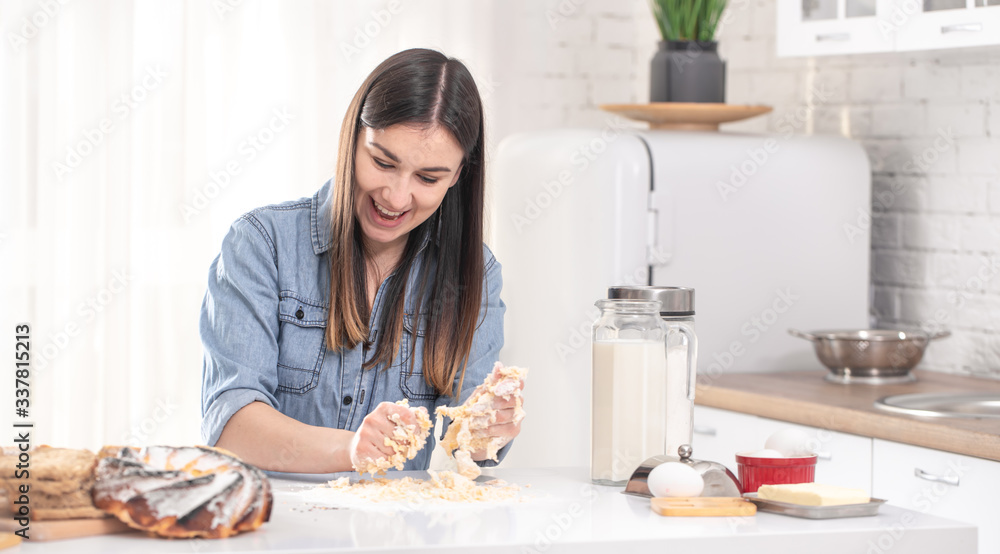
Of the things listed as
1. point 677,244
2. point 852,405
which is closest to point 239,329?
point 852,405

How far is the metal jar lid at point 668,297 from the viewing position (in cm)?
157

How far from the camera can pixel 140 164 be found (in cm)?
340

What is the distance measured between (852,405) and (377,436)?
4.61 ft

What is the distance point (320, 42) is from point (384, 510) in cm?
252

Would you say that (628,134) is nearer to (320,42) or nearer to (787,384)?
(787,384)

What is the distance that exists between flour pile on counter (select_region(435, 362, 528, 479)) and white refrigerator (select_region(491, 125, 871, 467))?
1407 mm

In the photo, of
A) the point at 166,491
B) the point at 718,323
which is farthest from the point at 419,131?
the point at 718,323

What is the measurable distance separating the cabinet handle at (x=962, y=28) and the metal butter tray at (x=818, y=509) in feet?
5.48

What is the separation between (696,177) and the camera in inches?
118

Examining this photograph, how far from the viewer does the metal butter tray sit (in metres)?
1.32

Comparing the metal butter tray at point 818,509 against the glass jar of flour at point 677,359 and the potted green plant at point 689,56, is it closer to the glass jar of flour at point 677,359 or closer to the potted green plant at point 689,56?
the glass jar of flour at point 677,359

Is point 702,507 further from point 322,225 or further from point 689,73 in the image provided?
point 689,73

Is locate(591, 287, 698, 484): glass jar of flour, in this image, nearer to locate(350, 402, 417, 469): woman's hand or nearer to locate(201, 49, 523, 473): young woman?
locate(201, 49, 523, 473): young woman

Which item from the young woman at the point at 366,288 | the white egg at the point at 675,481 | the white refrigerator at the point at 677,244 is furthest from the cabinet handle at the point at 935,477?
the white egg at the point at 675,481
